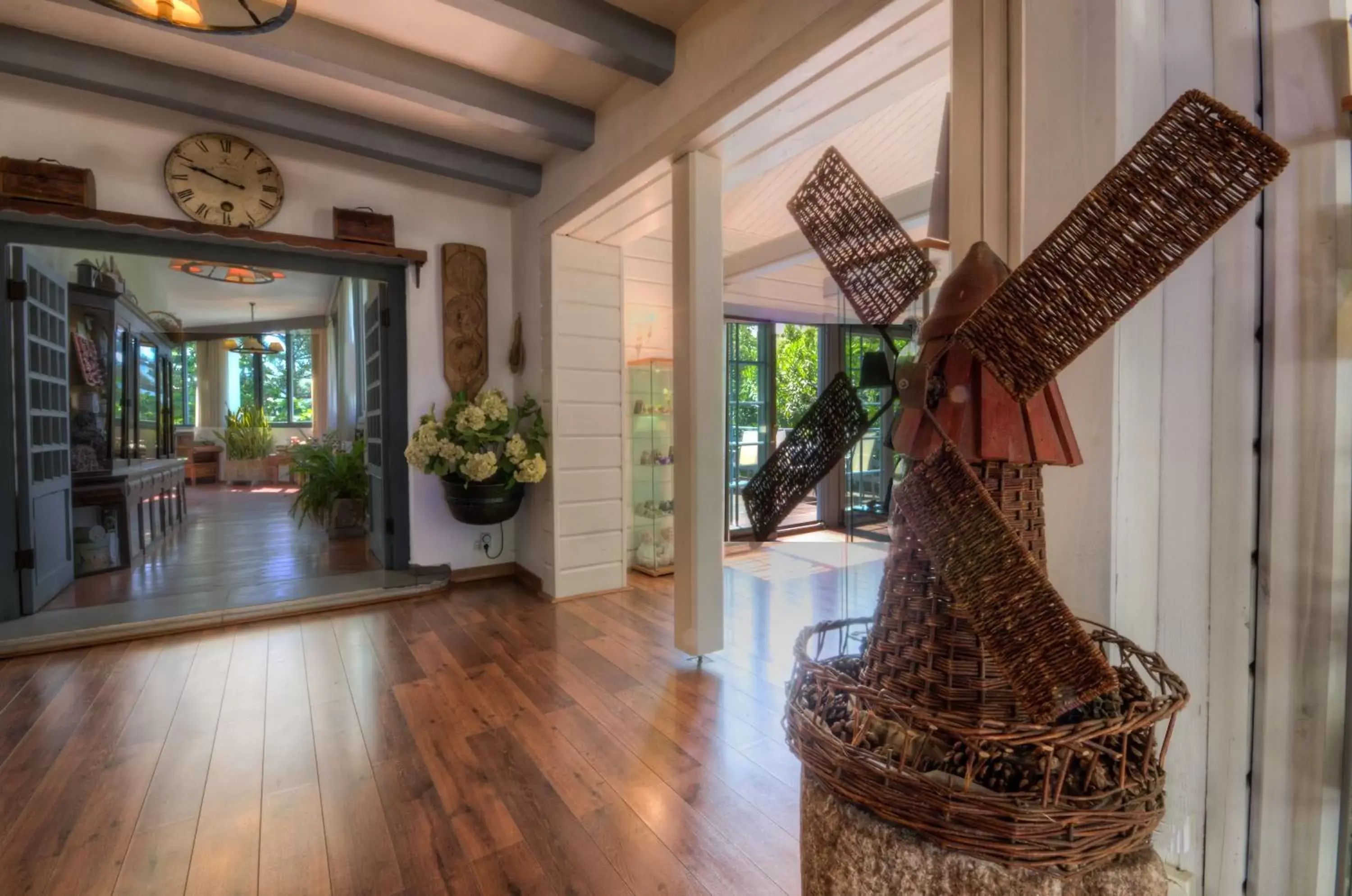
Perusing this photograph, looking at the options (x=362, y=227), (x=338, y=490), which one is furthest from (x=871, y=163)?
(x=338, y=490)

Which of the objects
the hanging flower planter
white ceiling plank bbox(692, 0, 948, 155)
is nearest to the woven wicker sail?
white ceiling plank bbox(692, 0, 948, 155)

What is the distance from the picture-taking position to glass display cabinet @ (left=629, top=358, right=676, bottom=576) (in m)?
4.11

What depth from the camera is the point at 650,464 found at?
13.7ft

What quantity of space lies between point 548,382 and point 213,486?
26.9 feet

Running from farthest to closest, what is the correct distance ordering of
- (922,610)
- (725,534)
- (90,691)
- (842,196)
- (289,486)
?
(289,486) < (725,534) < (90,691) < (842,196) < (922,610)

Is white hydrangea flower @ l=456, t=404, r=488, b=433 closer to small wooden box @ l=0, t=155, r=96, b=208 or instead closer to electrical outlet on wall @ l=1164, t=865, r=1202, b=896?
small wooden box @ l=0, t=155, r=96, b=208

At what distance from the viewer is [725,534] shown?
478 cm

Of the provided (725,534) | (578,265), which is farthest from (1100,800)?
(725,534)

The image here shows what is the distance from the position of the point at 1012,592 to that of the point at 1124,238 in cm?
32

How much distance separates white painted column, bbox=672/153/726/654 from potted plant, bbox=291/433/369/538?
147 inches

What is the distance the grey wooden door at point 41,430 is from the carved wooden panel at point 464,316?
1.87 m

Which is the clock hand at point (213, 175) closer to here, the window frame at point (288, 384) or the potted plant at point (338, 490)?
the potted plant at point (338, 490)

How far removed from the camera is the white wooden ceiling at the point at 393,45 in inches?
88.5

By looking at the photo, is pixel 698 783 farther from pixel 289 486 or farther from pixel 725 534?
pixel 289 486
